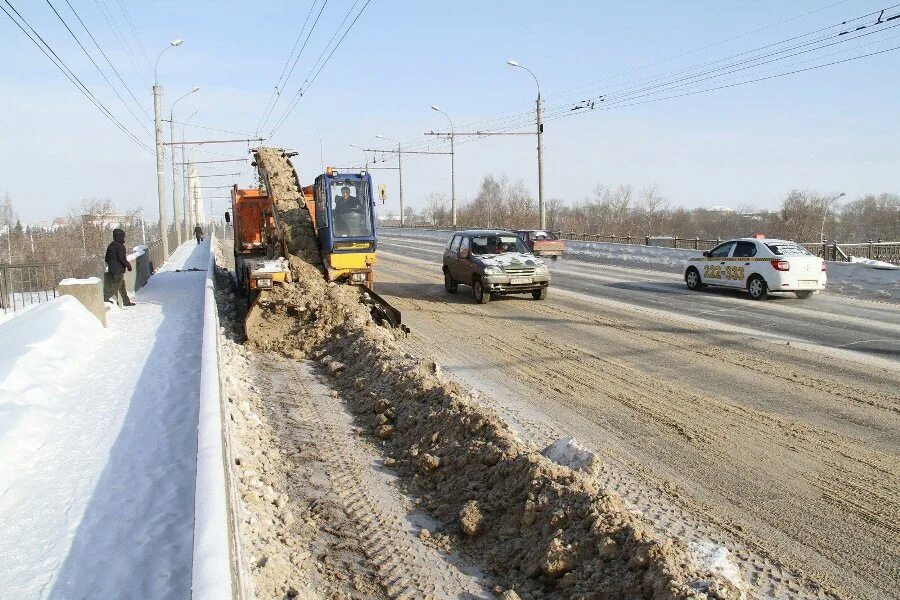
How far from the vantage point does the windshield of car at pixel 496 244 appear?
60.5ft

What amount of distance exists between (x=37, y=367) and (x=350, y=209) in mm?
8041

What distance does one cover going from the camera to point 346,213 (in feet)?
53.2

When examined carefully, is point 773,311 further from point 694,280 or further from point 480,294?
point 480,294

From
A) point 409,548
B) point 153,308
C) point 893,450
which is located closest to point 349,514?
point 409,548

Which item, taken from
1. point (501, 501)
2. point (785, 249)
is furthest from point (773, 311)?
point (501, 501)

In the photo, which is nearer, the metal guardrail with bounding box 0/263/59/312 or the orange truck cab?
the orange truck cab

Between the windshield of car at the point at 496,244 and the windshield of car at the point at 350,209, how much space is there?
334 cm

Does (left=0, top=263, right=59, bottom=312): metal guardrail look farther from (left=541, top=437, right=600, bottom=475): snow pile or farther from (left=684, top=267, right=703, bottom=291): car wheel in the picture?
(left=684, top=267, right=703, bottom=291): car wheel

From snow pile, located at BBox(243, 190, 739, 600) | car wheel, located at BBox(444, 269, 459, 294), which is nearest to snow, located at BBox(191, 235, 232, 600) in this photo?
snow pile, located at BBox(243, 190, 739, 600)

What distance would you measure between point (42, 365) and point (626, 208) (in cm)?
8423

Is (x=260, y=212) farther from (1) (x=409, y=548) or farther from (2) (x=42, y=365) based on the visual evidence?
(1) (x=409, y=548)

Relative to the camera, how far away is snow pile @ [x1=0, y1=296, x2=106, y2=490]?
718cm

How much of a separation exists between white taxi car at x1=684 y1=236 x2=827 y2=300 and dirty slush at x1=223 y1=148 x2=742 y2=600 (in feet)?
39.0

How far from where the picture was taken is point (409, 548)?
17.0ft
